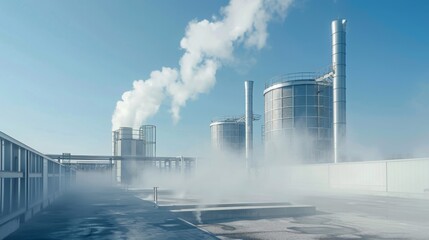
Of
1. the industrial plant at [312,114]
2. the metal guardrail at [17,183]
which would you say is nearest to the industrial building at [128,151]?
the industrial plant at [312,114]

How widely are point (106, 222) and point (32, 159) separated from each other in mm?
4459

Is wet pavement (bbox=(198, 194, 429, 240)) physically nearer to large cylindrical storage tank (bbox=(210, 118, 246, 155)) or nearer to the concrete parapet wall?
the concrete parapet wall

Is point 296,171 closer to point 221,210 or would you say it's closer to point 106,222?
point 221,210

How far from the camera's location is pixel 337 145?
38406 mm

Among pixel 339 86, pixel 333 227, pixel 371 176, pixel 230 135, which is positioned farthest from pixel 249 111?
pixel 333 227

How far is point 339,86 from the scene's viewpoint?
39.3 m

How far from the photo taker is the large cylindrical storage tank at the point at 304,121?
1715 inches

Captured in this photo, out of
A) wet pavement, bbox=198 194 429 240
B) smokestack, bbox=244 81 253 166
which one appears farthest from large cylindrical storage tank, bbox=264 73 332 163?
wet pavement, bbox=198 194 429 240

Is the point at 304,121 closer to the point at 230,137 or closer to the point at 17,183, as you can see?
the point at 230,137

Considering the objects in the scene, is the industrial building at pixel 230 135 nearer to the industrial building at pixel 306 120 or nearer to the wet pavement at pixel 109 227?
the industrial building at pixel 306 120

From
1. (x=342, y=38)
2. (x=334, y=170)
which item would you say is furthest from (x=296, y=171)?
(x=342, y=38)

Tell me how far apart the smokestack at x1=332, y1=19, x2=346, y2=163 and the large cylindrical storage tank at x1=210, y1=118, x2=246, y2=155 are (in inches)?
1058

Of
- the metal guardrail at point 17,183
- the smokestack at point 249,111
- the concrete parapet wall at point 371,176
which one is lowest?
the concrete parapet wall at point 371,176

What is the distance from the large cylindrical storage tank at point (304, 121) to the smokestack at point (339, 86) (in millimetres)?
4576
